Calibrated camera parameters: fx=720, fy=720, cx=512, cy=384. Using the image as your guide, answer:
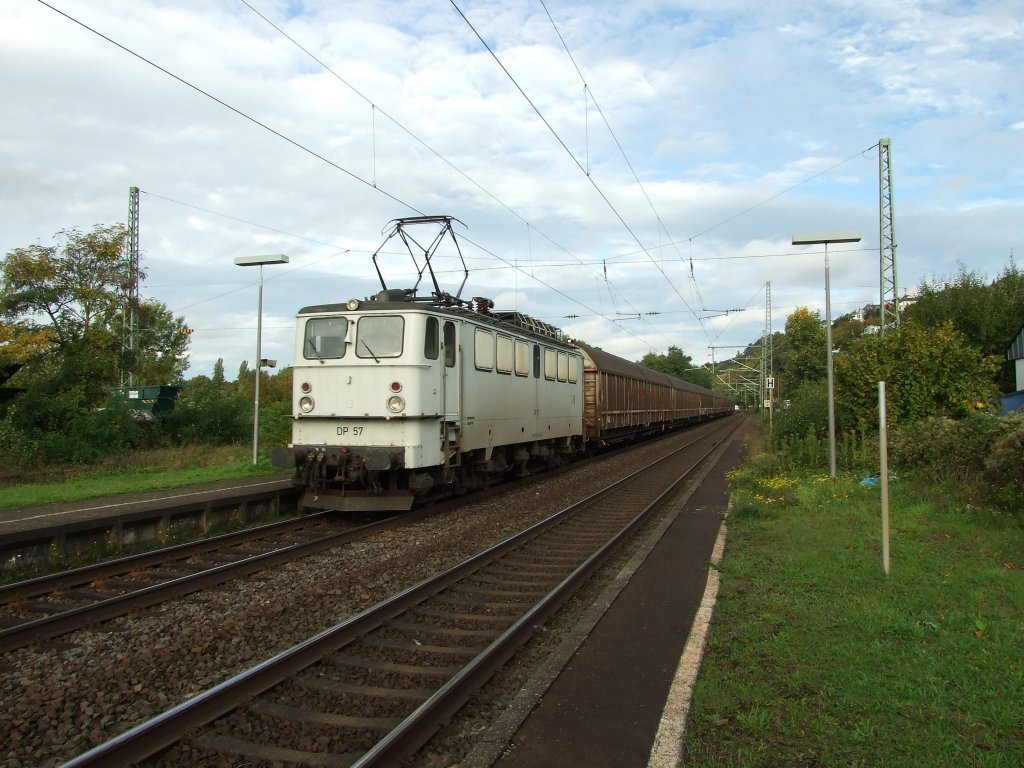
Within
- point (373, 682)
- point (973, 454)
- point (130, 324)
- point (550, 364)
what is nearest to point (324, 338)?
point (550, 364)

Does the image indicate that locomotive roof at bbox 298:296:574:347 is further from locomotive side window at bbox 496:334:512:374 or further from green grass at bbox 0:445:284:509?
green grass at bbox 0:445:284:509

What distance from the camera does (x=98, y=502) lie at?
11.7m

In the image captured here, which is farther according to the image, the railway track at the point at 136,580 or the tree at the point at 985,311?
the tree at the point at 985,311

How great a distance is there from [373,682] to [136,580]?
3.93m

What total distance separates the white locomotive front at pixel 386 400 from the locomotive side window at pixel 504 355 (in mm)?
844

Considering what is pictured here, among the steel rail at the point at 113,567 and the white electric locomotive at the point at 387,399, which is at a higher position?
the white electric locomotive at the point at 387,399

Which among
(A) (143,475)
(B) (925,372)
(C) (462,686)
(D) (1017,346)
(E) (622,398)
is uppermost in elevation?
(D) (1017,346)

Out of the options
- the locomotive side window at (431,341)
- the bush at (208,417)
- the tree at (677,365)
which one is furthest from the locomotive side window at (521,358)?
the tree at (677,365)

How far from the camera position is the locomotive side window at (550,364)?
1686 cm

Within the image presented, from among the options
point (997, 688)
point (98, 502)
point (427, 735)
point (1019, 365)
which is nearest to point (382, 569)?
point (427, 735)

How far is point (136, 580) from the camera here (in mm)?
7406

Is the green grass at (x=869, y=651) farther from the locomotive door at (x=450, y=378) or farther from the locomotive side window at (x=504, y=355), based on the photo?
the locomotive side window at (x=504, y=355)

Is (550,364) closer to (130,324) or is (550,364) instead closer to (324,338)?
(324,338)

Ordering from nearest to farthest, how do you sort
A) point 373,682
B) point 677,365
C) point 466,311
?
point 373,682, point 466,311, point 677,365
